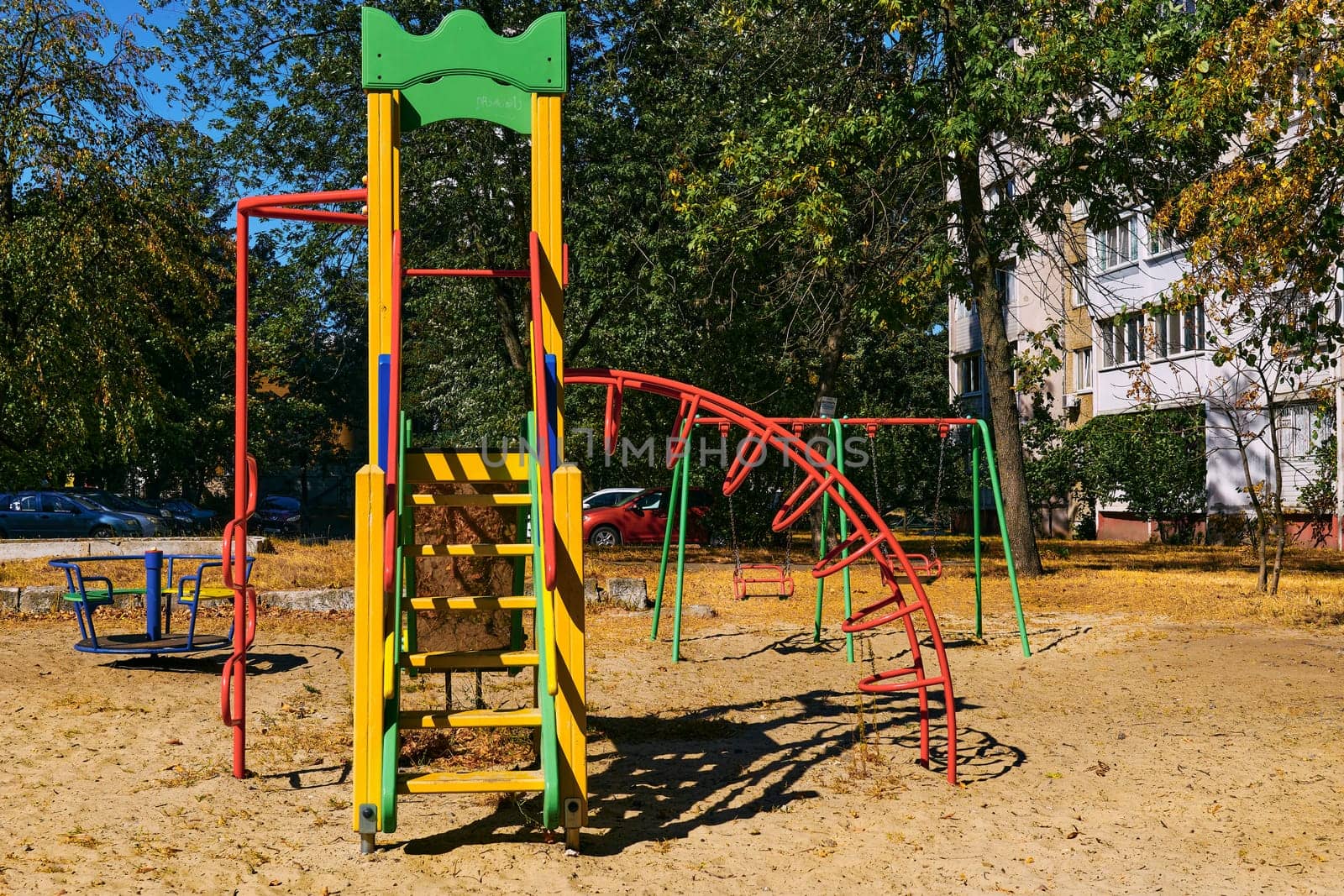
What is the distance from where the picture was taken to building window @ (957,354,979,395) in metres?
35.7

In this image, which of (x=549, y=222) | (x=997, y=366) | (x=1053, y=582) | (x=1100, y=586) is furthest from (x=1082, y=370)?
(x=549, y=222)

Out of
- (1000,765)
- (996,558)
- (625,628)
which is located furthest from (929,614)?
(996,558)

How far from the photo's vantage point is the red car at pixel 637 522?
23.7 m

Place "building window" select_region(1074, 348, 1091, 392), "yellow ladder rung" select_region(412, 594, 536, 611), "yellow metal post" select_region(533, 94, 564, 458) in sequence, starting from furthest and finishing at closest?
1. "building window" select_region(1074, 348, 1091, 392)
2. "yellow metal post" select_region(533, 94, 564, 458)
3. "yellow ladder rung" select_region(412, 594, 536, 611)

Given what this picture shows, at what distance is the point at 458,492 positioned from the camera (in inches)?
259

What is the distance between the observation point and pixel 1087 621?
40.9 feet

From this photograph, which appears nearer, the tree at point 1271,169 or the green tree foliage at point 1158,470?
the tree at point 1271,169

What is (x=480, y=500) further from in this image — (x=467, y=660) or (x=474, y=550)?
(x=467, y=660)

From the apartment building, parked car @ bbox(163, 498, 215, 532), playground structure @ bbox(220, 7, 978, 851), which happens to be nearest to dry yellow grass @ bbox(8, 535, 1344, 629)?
the apartment building

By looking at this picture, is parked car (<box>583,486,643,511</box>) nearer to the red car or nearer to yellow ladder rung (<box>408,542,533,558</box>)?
the red car

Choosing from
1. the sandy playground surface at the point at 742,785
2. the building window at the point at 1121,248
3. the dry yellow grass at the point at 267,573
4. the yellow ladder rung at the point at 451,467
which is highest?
the building window at the point at 1121,248

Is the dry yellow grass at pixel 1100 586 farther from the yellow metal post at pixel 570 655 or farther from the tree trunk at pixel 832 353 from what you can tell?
the yellow metal post at pixel 570 655

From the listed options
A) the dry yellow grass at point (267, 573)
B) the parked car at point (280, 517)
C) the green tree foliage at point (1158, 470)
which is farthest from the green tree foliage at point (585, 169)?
the parked car at point (280, 517)

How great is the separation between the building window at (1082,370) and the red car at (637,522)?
1229cm
